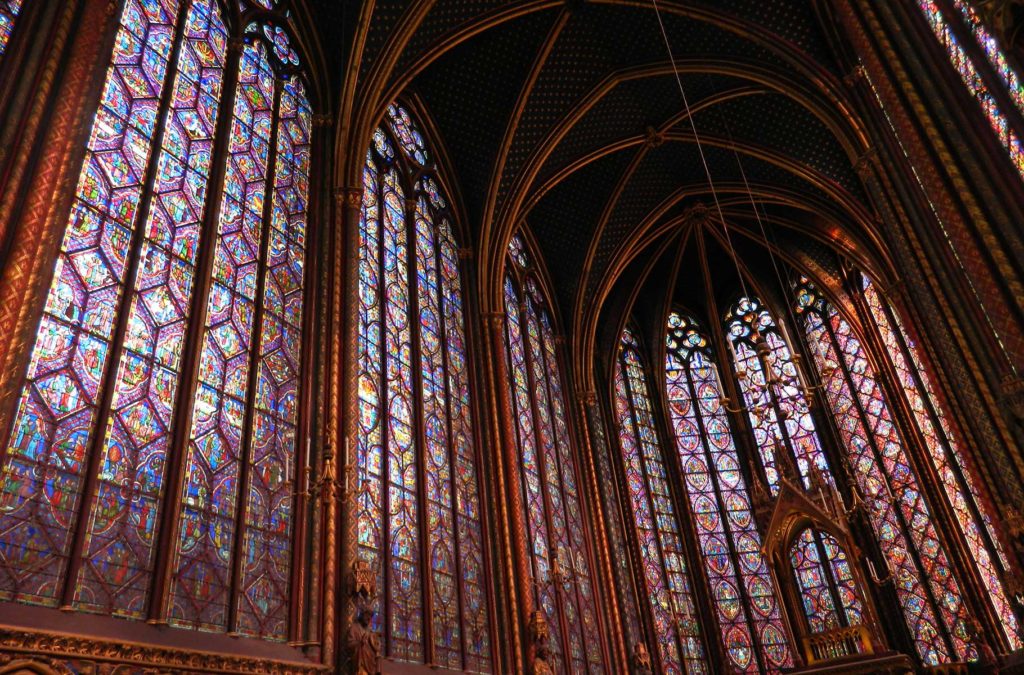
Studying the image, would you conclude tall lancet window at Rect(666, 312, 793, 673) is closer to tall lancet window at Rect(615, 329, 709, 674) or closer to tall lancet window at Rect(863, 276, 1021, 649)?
tall lancet window at Rect(615, 329, 709, 674)

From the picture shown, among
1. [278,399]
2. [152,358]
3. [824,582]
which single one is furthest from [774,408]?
[152,358]

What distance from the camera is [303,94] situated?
12.4 meters

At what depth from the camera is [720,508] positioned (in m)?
20.0

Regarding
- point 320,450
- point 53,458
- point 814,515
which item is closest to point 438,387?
point 320,450

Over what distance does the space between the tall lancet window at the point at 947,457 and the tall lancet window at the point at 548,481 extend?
7.12m

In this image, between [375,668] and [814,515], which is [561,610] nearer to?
[375,668]

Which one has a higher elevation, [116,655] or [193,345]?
[193,345]

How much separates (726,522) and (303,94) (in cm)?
1386

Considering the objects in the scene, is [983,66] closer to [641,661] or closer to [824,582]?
[641,661]

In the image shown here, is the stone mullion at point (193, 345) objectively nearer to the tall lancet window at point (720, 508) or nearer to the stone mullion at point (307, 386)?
the stone mullion at point (307, 386)

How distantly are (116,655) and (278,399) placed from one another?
360cm

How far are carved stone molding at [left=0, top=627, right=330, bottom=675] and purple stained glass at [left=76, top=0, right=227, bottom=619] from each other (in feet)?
1.23

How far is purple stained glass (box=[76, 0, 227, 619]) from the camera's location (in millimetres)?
6934

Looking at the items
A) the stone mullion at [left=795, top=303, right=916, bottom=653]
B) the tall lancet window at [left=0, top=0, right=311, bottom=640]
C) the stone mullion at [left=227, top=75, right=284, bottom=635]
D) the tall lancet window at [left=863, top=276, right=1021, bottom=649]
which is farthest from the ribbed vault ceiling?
the stone mullion at [left=795, top=303, right=916, bottom=653]
